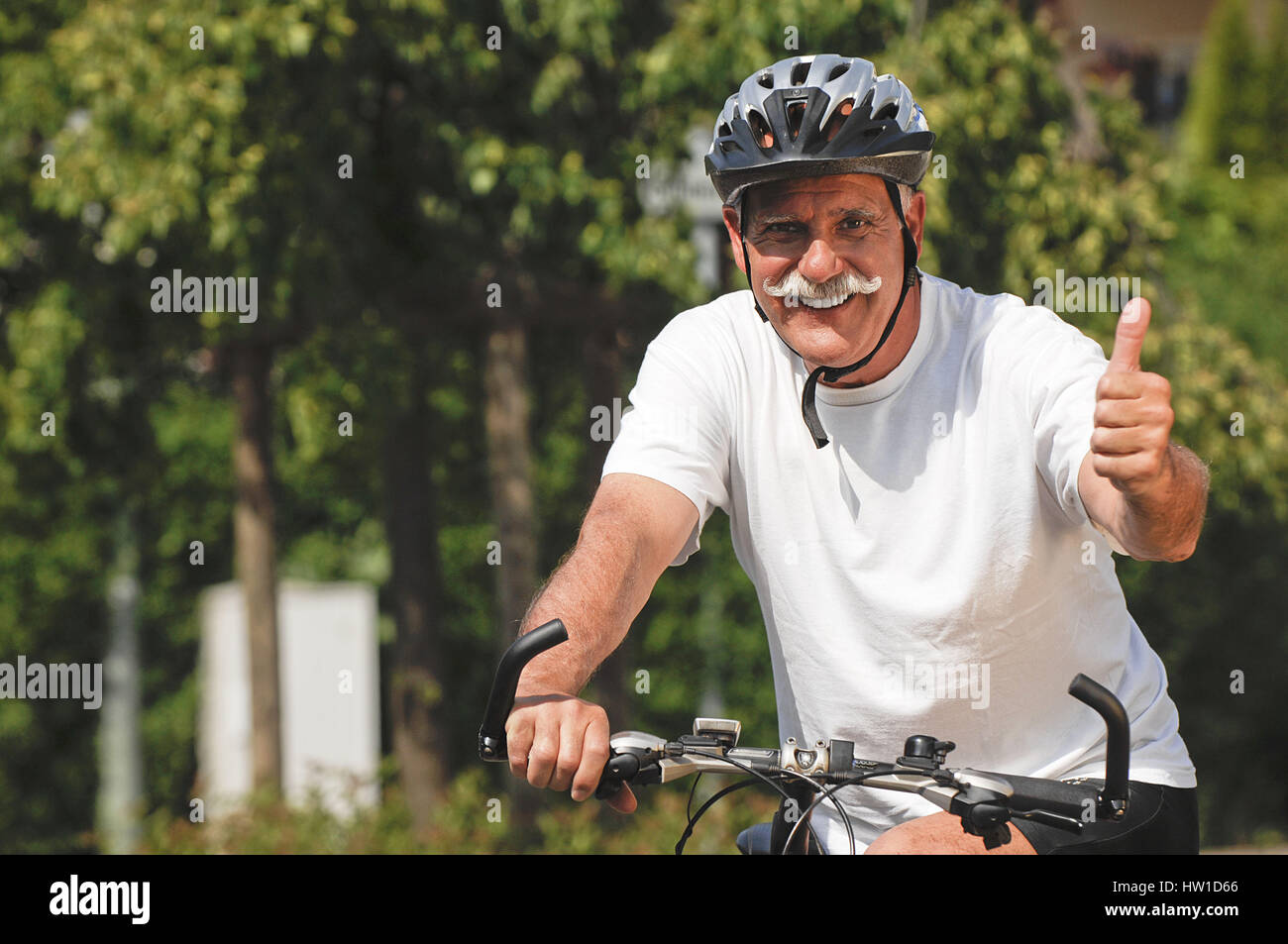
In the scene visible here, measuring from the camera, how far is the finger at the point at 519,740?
209cm

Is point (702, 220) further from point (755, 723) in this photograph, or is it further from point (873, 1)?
point (755, 723)

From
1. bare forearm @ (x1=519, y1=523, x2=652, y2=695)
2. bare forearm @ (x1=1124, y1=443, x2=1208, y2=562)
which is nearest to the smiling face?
bare forearm @ (x1=519, y1=523, x2=652, y2=695)

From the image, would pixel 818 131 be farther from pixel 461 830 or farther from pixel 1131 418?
pixel 461 830

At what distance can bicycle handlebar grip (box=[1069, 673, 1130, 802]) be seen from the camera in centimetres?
203

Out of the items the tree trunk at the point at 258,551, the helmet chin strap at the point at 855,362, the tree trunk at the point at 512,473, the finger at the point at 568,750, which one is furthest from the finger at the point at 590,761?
the tree trunk at the point at 258,551

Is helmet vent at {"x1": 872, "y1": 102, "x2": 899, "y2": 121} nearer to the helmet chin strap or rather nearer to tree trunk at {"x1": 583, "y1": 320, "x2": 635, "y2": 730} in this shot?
the helmet chin strap

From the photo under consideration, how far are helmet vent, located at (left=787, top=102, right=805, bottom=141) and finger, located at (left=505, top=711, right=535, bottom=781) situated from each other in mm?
1171

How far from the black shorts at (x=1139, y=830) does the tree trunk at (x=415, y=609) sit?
6.97m

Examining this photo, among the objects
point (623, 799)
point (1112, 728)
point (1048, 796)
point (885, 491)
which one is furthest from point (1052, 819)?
point (885, 491)

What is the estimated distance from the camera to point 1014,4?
8.02m

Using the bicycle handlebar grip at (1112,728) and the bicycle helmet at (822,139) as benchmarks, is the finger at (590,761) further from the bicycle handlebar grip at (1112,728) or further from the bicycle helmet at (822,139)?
the bicycle helmet at (822,139)

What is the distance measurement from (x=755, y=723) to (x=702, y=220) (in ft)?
15.7

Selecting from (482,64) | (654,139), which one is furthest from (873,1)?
(482,64)

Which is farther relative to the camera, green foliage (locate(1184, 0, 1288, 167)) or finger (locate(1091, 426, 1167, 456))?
green foliage (locate(1184, 0, 1288, 167))
